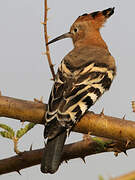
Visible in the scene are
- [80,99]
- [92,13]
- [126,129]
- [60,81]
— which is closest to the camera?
[126,129]

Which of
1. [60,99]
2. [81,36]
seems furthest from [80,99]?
[81,36]

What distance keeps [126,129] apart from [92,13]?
2631 millimetres

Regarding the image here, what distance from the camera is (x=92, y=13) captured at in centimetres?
407

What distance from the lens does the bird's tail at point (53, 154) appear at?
74.2 inches

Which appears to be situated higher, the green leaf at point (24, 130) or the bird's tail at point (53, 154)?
the green leaf at point (24, 130)

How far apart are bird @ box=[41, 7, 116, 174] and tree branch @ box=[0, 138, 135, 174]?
72 mm

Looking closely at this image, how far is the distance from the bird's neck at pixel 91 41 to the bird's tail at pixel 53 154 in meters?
2.00

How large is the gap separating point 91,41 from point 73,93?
1.83 meters

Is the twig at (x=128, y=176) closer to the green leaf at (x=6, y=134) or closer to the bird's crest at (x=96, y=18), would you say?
the green leaf at (x=6, y=134)

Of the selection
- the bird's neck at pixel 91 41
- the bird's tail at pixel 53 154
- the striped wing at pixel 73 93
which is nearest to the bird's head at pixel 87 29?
the bird's neck at pixel 91 41

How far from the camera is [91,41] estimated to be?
13.3 ft

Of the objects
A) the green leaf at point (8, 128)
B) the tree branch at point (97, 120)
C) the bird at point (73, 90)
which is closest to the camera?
the tree branch at point (97, 120)

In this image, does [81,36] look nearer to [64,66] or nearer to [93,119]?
[64,66]

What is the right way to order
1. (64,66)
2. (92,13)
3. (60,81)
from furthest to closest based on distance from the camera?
(92,13) → (64,66) → (60,81)
